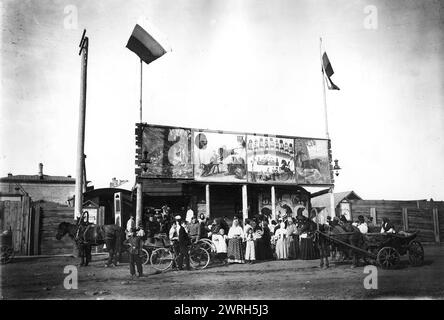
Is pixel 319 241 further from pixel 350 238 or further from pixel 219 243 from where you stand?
pixel 219 243

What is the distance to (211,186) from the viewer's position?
20.5 metres

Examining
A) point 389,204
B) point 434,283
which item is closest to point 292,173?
point 389,204

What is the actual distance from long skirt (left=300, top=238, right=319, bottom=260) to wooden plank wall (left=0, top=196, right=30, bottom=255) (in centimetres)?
1197

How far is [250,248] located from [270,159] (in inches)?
284

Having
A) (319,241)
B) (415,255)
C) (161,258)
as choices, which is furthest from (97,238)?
(415,255)

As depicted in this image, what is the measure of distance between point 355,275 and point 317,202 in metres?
27.9

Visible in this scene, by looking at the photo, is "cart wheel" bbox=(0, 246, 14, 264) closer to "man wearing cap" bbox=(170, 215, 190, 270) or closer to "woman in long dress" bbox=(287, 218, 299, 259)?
"man wearing cap" bbox=(170, 215, 190, 270)

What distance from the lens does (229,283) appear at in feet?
34.0

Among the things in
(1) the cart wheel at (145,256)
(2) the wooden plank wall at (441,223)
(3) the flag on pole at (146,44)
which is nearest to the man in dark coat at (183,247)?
(1) the cart wheel at (145,256)

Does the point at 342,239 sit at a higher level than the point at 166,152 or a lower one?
lower

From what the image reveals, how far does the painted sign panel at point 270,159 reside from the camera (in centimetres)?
2047

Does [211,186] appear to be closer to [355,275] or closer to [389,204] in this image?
[355,275]

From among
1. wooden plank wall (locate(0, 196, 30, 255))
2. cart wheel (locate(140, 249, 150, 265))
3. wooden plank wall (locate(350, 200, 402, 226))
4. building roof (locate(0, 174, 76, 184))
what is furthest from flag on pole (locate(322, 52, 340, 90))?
building roof (locate(0, 174, 76, 184))
